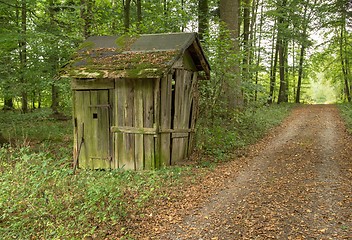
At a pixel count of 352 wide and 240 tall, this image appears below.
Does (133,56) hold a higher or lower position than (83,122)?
higher

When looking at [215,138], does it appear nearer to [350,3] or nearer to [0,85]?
[350,3]

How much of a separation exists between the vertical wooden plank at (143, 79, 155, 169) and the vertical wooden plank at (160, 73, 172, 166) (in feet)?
0.92

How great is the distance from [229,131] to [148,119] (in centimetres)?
452

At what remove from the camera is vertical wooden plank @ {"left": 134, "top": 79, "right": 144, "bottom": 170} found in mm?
8430

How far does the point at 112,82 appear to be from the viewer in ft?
28.6

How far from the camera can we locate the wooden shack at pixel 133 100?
830cm

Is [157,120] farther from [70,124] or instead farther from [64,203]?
[70,124]

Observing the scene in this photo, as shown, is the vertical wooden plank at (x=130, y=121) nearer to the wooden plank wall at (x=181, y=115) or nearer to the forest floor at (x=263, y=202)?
the wooden plank wall at (x=181, y=115)

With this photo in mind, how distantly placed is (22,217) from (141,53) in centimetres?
533

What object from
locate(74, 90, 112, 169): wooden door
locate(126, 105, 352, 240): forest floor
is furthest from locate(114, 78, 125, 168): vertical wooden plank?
locate(126, 105, 352, 240): forest floor

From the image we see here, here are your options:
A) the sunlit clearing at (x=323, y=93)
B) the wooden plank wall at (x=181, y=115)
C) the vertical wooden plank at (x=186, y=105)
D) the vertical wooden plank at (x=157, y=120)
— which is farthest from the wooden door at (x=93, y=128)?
the sunlit clearing at (x=323, y=93)

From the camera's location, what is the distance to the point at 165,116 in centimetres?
858

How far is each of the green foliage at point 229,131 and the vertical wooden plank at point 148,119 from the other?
2310 mm

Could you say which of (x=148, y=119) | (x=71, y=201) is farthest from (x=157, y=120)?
(x=71, y=201)
